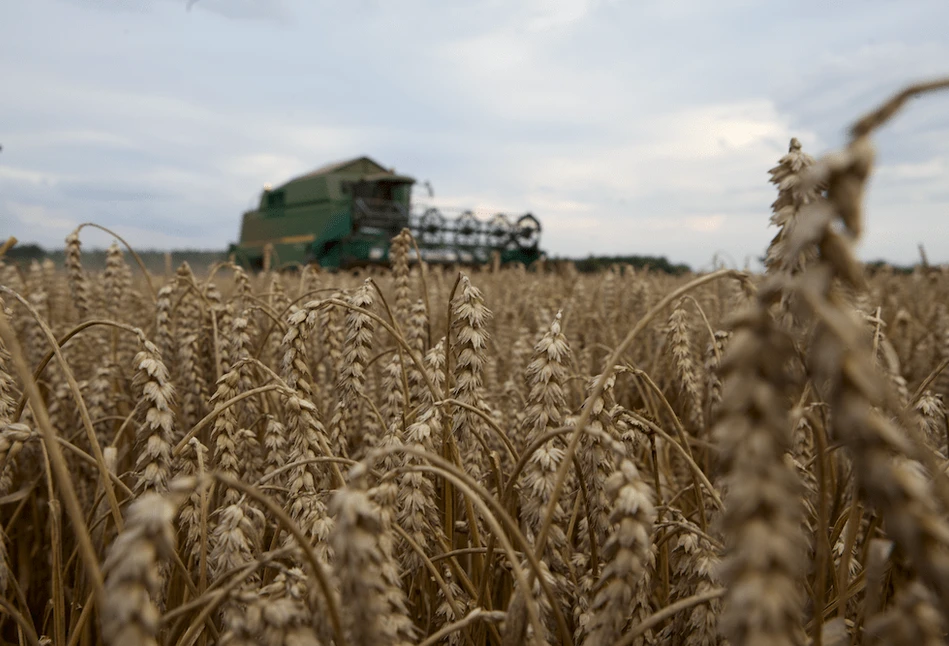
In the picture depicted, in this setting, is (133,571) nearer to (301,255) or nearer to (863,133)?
(863,133)

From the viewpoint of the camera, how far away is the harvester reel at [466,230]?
1711cm

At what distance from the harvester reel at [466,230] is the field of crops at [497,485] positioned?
14402mm

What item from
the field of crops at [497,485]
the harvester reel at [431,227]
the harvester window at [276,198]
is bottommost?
the field of crops at [497,485]

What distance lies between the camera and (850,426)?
16.5 inches

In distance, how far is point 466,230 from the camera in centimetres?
1727

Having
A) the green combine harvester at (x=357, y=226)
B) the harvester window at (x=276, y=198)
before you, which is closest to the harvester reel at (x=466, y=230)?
the green combine harvester at (x=357, y=226)

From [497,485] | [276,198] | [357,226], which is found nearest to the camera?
[497,485]

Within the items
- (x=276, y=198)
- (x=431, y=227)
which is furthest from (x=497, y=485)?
(x=276, y=198)

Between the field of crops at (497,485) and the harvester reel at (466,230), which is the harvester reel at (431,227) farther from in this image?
the field of crops at (497,485)

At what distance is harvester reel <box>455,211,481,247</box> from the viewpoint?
56.1 feet

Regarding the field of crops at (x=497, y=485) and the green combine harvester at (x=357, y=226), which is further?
the green combine harvester at (x=357, y=226)

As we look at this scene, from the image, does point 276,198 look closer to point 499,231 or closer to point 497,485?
point 499,231

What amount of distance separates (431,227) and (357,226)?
191cm

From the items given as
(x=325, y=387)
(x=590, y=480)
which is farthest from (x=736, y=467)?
(x=325, y=387)
